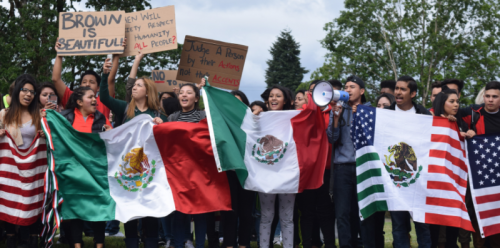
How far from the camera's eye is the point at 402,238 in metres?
5.38

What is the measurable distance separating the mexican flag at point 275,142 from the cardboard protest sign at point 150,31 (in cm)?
162

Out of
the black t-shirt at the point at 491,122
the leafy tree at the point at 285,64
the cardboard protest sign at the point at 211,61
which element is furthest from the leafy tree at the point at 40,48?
the leafy tree at the point at 285,64

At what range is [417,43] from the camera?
27906mm

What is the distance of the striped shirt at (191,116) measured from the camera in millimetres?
6016

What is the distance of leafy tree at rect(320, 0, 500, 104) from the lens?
26297 mm

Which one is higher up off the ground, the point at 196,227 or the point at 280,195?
the point at 280,195

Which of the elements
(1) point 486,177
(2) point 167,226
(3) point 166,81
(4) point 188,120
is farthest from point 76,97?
(1) point 486,177

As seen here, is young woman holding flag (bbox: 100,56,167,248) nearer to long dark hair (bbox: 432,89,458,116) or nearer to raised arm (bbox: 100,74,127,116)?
raised arm (bbox: 100,74,127,116)

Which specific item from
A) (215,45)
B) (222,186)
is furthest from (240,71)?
(222,186)

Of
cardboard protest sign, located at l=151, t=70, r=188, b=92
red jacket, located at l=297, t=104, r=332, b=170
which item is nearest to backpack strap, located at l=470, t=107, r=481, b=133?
red jacket, located at l=297, t=104, r=332, b=170

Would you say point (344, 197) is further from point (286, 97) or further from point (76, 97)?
point (76, 97)

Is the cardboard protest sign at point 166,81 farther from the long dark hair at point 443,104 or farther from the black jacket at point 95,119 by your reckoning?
the long dark hair at point 443,104

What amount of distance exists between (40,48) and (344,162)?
1582cm

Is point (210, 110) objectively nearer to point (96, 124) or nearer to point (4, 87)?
point (96, 124)
